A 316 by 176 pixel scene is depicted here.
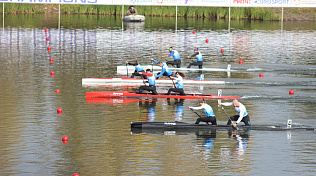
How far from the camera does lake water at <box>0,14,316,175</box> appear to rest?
55.8ft

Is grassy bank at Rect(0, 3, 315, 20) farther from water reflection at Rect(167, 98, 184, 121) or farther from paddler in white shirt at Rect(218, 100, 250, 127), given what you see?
paddler in white shirt at Rect(218, 100, 250, 127)

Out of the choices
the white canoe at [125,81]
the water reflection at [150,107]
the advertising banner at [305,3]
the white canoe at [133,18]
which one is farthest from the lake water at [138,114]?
the white canoe at [133,18]

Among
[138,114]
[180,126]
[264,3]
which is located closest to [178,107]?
[138,114]

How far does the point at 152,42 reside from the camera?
171 ft

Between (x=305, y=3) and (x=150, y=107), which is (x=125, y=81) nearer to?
(x=150, y=107)

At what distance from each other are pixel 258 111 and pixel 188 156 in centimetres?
774

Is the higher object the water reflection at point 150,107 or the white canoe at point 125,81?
the white canoe at point 125,81

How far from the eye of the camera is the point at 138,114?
23734 millimetres

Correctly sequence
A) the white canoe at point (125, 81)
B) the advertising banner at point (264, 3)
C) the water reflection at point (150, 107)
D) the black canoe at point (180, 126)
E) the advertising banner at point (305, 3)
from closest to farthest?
1. the black canoe at point (180, 126)
2. the water reflection at point (150, 107)
3. the white canoe at point (125, 81)
4. the advertising banner at point (264, 3)
5. the advertising banner at point (305, 3)

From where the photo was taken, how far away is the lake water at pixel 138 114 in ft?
55.8

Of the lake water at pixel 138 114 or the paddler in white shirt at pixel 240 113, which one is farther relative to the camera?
the paddler in white shirt at pixel 240 113

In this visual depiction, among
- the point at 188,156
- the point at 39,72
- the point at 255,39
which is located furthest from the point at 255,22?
the point at 188,156

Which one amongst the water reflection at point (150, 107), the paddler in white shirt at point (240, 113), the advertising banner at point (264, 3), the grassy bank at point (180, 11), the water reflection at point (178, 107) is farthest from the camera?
the grassy bank at point (180, 11)

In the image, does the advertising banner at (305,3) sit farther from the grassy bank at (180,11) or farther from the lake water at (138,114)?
the lake water at (138,114)
